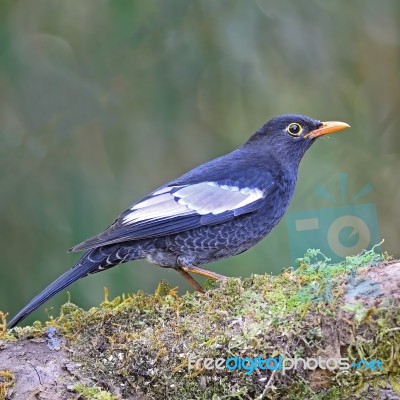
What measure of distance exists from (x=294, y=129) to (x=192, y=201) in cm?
112

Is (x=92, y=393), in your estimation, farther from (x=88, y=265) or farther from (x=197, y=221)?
(x=197, y=221)

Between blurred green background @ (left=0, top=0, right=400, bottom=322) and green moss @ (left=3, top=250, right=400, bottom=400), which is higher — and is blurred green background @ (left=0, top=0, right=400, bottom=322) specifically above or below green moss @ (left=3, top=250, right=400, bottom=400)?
above

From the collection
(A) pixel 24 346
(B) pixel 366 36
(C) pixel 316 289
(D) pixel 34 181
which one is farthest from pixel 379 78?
(A) pixel 24 346

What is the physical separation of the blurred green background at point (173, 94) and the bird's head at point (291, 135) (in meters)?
1.07

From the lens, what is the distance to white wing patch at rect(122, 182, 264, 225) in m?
4.05

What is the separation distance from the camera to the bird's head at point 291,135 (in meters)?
4.76

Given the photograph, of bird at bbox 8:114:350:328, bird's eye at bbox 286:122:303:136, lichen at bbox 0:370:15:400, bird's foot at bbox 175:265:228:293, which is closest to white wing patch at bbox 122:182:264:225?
bird at bbox 8:114:350:328

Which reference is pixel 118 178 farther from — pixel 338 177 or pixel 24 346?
pixel 24 346

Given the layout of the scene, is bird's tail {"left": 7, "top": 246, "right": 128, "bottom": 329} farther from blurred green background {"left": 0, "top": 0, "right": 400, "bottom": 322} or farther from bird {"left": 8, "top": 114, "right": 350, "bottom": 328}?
blurred green background {"left": 0, "top": 0, "right": 400, "bottom": 322}

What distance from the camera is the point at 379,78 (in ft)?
20.9

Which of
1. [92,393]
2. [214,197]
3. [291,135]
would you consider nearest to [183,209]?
[214,197]

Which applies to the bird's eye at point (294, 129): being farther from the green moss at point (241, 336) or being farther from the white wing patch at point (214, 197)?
the green moss at point (241, 336)

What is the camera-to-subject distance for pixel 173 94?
20.3 feet

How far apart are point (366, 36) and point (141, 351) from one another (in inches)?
180
